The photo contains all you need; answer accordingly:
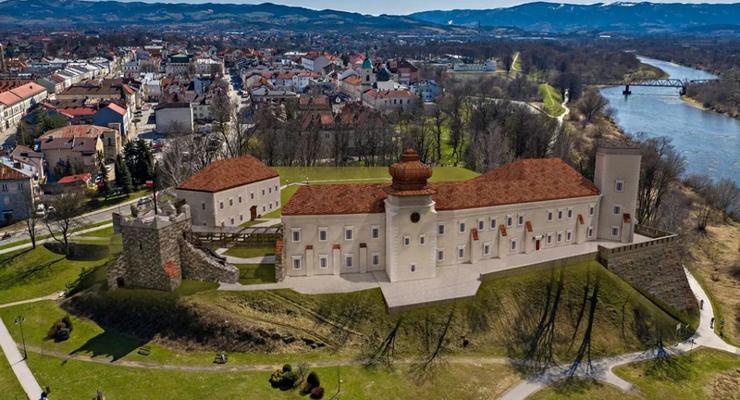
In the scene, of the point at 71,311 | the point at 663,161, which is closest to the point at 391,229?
the point at 71,311

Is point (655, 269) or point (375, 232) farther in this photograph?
point (655, 269)

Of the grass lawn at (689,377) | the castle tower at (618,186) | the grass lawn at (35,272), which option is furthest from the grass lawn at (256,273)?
the castle tower at (618,186)

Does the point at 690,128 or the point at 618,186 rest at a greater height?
the point at 618,186

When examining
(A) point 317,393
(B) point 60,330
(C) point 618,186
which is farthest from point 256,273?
(C) point 618,186

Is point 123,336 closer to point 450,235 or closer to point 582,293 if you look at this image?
point 450,235

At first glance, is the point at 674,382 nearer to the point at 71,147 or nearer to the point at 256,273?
the point at 256,273

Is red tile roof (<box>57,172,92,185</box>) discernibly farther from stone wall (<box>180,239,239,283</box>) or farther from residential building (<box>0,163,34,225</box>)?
stone wall (<box>180,239,239,283</box>)
